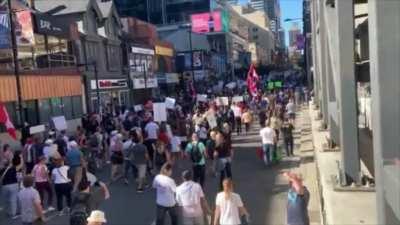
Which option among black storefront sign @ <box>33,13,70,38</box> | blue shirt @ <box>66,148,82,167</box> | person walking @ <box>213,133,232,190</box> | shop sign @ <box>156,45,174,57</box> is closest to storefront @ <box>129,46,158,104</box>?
shop sign @ <box>156,45,174,57</box>

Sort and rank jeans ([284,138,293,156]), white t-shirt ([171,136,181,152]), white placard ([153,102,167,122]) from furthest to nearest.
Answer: white placard ([153,102,167,122])
jeans ([284,138,293,156])
white t-shirt ([171,136,181,152])

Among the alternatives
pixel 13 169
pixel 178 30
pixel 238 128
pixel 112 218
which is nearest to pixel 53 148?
pixel 13 169

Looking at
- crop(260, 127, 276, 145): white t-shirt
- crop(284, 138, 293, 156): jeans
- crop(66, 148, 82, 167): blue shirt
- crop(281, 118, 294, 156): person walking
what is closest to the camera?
crop(66, 148, 82, 167): blue shirt

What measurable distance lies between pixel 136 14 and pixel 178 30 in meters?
16.4

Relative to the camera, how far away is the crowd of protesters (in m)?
9.34

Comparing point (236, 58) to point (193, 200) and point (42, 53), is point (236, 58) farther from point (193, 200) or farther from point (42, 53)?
point (193, 200)

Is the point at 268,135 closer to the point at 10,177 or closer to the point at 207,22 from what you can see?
the point at 10,177

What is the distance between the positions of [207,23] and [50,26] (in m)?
59.9

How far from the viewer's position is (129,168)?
17.0 m

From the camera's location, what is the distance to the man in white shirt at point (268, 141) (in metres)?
17.8

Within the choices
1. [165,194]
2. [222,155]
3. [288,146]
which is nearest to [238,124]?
[288,146]

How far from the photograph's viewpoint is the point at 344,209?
584 cm

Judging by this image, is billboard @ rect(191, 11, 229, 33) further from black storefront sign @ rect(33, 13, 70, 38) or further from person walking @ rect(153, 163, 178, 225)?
person walking @ rect(153, 163, 178, 225)

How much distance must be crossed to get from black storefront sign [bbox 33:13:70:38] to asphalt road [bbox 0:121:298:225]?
14.4m
